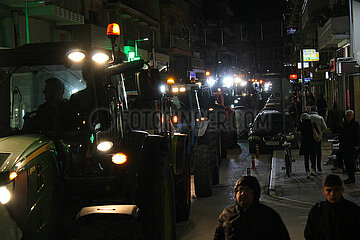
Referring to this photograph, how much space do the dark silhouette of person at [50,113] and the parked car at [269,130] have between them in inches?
616

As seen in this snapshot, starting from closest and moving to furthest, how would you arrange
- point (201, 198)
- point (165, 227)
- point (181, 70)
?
point (165, 227)
point (201, 198)
point (181, 70)

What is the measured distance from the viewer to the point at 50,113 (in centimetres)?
545

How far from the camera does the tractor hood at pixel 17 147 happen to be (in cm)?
440

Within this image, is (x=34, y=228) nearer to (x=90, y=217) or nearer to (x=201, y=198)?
(x=90, y=217)

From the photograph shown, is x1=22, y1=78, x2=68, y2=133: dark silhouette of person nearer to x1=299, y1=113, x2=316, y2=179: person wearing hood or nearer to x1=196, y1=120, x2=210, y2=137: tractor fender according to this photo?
x1=196, y1=120, x2=210, y2=137: tractor fender

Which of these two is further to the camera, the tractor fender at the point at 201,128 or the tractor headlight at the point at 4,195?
the tractor fender at the point at 201,128

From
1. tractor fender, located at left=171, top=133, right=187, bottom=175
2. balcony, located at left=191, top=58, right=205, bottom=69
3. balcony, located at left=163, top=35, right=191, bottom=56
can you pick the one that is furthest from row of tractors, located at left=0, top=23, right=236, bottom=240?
balcony, located at left=191, top=58, right=205, bottom=69

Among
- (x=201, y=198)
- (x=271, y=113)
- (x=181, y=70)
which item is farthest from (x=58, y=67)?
(x=181, y=70)

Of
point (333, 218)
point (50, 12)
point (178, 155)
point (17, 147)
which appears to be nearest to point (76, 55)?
point (17, 147)

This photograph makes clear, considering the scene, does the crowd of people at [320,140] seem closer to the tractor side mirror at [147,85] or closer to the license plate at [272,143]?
the license plate at [272,143]

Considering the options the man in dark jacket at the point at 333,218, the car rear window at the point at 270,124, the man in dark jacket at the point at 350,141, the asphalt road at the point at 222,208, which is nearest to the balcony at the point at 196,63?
the car rear window at the point at 270,124

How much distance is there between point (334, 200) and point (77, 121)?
2.75 meters

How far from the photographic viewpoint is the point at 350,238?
13.8 ft

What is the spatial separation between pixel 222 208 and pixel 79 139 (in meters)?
5.83
